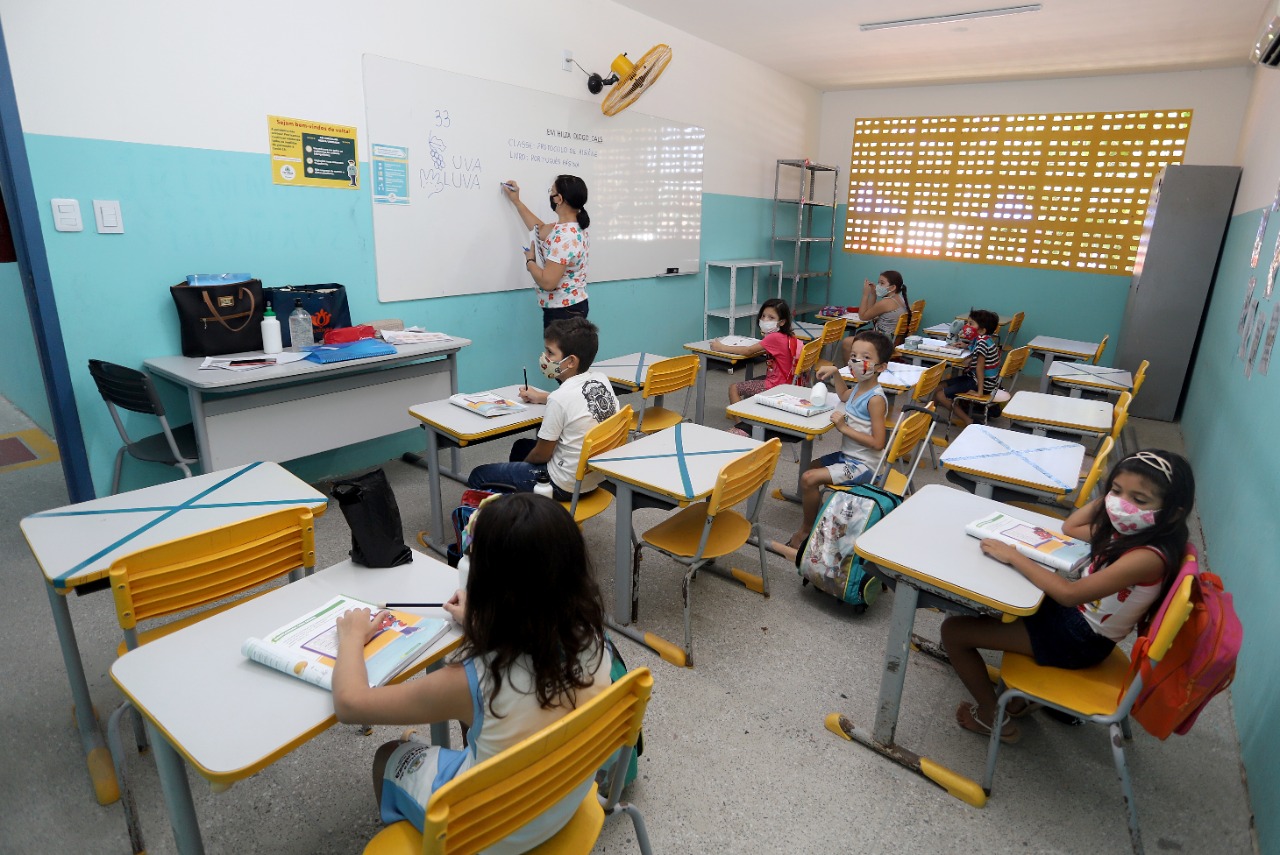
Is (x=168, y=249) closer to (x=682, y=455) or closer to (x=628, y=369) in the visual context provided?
(x=628, y=369)

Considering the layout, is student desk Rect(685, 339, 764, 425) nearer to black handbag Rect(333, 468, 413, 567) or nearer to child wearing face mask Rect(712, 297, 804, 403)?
child wearing face mask Rect(712, 297, 804, 403)

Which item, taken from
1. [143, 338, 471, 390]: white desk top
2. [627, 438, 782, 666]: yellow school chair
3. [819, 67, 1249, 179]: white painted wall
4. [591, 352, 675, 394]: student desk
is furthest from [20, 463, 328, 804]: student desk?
[819, 67, 1249, 179]: white painted wall

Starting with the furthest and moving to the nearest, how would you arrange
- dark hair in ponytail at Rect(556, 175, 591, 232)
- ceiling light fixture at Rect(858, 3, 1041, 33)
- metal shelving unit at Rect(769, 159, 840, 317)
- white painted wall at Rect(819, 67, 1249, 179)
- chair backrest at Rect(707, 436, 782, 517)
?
metal shelving unit at Rect(769, 159, 840, 317), white painted wall at Rect(819, 67, 1249, 179), ceiling light fixture at Rect(858, 3, 1041, 33), dark hair in ponytail at Rect(556, 175, 591, 232), chair backrest at Rect(707, 436, 782, 517)

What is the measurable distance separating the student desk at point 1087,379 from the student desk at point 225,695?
4.26m

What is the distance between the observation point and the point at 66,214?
2.75 metres

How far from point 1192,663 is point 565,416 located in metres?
1.93

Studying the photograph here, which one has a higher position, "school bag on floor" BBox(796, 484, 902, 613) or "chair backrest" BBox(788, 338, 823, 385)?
"chair backrest" BBox(788, 338, 823, 385)

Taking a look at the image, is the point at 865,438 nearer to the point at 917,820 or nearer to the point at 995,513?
the point at 995,513

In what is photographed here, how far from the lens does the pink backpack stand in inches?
55.6

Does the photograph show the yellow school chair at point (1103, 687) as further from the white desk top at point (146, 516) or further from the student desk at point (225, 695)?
the white desk top at point (146, 516)

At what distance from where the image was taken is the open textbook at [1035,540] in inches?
69.6

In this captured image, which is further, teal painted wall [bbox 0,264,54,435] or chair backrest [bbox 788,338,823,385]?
chair backrest [bbox 788,338,823,385]

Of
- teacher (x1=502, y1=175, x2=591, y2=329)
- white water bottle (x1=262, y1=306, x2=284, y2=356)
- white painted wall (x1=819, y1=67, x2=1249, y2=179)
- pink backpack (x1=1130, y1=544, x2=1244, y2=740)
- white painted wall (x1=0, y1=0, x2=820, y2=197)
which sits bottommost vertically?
pink backpack (x1=1130, y1=544, x2=1244, y2=740)

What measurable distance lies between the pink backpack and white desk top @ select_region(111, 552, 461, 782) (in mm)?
1513
